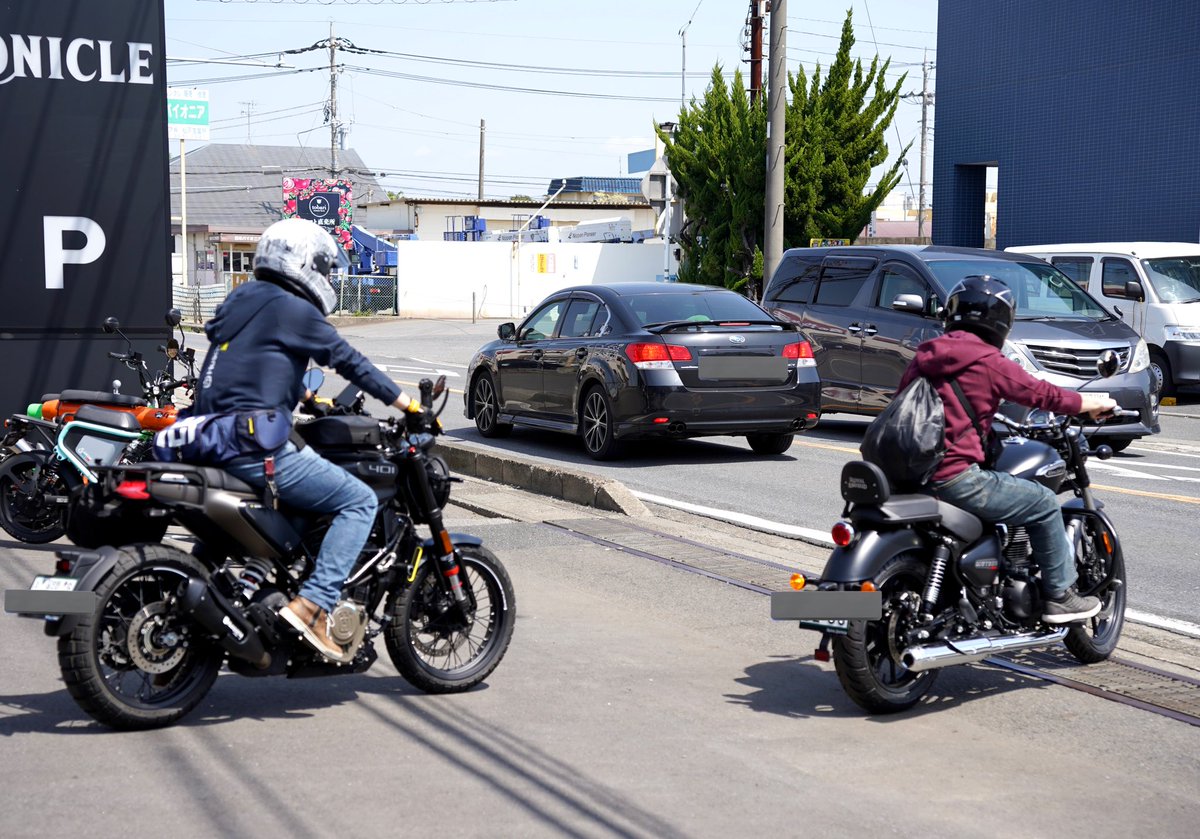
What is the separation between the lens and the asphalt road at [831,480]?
8867mm

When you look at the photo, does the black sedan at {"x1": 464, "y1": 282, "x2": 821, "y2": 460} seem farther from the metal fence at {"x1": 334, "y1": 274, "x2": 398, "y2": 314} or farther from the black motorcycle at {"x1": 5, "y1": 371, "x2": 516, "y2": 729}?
the metal fence at {"x1": 334, "y1": 274, "x2": 398, "y2": 314}

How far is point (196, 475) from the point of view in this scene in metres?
5.09

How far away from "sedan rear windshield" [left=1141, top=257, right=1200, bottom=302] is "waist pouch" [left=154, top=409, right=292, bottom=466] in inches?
629

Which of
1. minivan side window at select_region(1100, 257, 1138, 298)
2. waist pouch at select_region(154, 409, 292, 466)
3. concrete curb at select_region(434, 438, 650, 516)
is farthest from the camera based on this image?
minivan side window at select_region(1100, 257, 1138, 298)

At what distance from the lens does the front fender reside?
213 inches

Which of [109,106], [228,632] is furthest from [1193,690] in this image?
[109,106]

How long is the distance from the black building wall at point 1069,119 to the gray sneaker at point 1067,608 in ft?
73.3

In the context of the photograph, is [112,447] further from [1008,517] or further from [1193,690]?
[1193,690]

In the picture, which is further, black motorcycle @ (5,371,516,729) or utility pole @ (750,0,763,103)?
utility pole @ (750,0,763,103)

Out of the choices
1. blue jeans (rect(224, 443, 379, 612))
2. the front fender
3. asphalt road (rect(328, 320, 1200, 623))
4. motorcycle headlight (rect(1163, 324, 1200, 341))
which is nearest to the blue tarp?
asphalt road (rect(328, 320, 1200, 623))

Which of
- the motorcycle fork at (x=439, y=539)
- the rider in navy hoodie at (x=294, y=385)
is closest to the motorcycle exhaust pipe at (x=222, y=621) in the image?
the rider in navy hoodie at (x=294, y=385)

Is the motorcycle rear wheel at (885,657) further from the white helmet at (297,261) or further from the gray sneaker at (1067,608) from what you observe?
the white helmet at (297,261)

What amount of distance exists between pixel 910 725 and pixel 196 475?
2691 mm

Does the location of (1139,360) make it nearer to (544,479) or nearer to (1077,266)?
(1077,266)
